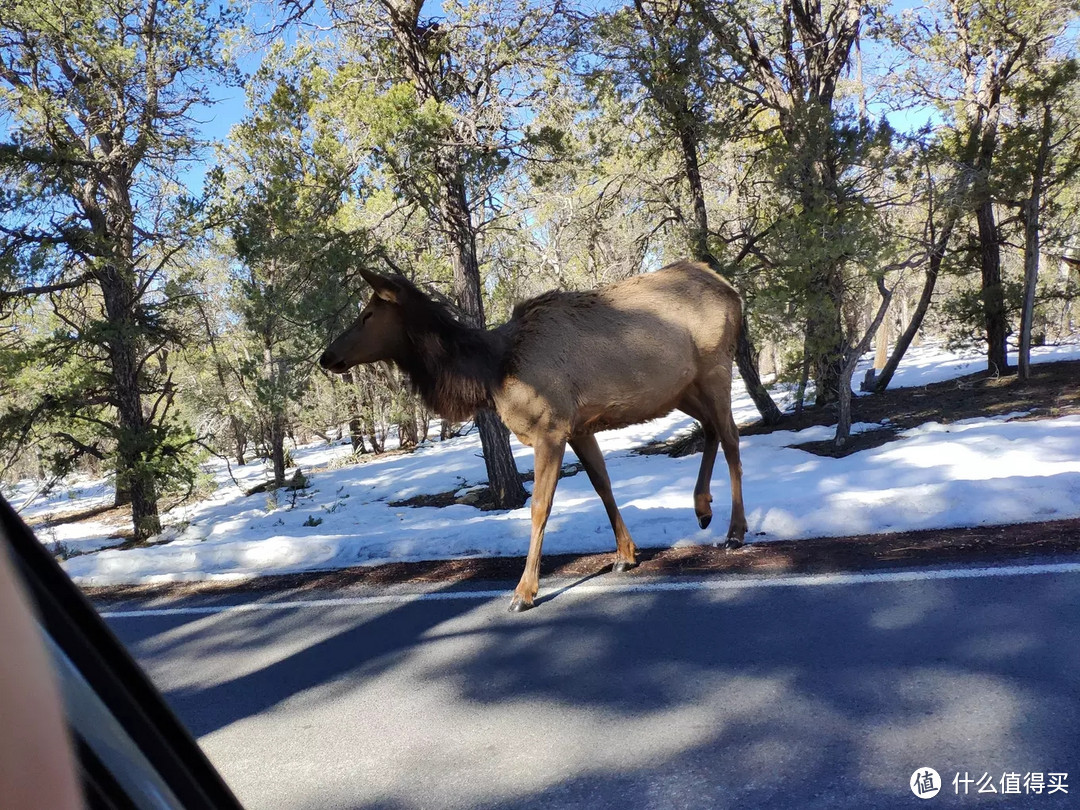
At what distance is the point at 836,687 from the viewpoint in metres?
3.35

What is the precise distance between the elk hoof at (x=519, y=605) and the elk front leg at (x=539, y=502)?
0.01 meters

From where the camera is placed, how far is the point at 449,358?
5.95 m

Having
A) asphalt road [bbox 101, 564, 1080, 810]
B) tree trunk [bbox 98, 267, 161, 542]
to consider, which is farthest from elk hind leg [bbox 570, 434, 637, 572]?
tree trunk [bbox 98, 267, 161, 542]

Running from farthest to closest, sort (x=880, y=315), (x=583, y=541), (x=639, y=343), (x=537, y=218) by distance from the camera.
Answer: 1. (x=537, y=218)
2. (x=880, y=315)
3. (x=583, y=541)
4. (x=639, y=343)

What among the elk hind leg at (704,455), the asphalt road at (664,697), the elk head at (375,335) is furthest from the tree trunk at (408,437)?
the asphalt road at (664,697)

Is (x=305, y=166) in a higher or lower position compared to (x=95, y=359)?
higher

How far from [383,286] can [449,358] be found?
734 mm

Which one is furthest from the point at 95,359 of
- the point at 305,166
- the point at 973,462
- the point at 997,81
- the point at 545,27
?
the point at 997,81

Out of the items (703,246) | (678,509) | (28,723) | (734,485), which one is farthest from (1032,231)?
(28,723)

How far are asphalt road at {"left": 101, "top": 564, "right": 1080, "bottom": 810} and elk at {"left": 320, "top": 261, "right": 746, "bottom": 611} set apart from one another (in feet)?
3.94

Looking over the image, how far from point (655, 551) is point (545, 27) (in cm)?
824

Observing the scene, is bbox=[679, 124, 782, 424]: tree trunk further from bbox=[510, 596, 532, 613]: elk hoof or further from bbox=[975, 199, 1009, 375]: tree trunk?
bbox=[510, 596, 532, 613]: elk hoof

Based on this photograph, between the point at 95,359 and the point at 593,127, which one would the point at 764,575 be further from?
the point at 95,359

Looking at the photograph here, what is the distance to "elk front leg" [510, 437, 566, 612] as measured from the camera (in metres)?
5.21
